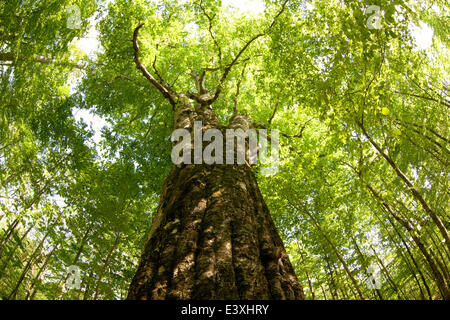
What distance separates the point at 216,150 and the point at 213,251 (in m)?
1.78

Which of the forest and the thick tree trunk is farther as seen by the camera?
the forest

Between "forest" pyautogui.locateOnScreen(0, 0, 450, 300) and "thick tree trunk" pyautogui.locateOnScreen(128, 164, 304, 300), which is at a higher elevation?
"forest" pyautogui.locateOnScreen(0, 0, 450, 300)

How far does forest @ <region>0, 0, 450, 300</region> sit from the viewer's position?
2.08 m

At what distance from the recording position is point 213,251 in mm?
1756

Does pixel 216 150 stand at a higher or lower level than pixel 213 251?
higher

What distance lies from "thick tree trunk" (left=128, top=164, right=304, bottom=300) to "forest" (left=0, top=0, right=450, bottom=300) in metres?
0.01

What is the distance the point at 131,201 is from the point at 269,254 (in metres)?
6.53

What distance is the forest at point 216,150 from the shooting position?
2.08 m
